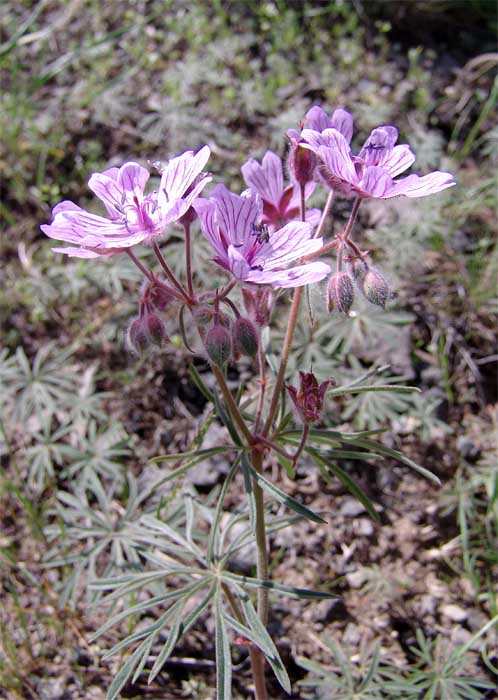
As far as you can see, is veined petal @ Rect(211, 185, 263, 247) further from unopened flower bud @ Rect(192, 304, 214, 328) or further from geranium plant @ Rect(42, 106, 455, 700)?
unopened flower bud @ Rect(192, 304, 214, 328)

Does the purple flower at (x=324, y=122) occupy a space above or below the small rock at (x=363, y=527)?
above

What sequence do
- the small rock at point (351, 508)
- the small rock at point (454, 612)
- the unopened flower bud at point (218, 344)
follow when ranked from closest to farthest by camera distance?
the unopened flower bud at point (218, 344) < the small rock at point (454, 612) < the small rock at point (351, 508)

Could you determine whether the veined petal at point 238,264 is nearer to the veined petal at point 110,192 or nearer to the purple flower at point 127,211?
the purple flower at point 127,211

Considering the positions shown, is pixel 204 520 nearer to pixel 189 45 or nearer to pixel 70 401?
pixel 70 401

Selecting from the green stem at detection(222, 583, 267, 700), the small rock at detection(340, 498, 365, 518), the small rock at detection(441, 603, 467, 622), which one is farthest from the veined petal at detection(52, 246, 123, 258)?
the small rock at detection(441, 603, 467, 622)

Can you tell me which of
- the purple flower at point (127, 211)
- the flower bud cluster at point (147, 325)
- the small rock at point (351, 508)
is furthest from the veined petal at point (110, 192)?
the small rock at point (351, 508)

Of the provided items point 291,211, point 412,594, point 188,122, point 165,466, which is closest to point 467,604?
point 412,594

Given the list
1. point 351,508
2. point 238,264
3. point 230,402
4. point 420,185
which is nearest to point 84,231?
point 238,264

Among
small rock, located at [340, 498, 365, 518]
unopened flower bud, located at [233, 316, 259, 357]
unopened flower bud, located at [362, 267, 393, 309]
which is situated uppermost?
unopened flower bud, located at [233, 316, 259, 357]
